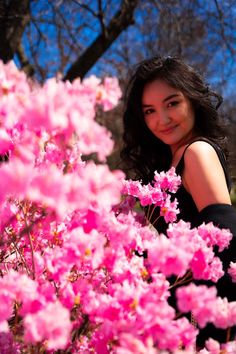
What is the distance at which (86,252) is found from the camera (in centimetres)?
104

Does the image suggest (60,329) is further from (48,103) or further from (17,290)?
(48,103)

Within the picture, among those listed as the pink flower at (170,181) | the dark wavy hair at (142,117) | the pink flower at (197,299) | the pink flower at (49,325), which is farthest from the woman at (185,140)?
the pink flower at (49,325)

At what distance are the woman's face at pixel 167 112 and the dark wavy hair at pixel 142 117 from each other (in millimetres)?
63

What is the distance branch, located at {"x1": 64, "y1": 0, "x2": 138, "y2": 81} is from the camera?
5902mm

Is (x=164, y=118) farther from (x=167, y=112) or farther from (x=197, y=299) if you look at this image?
(x=197, y=299)

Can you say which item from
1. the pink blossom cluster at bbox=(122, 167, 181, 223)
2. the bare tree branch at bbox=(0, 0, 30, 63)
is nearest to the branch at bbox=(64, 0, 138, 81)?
the bare tree branch at bbox=(0, 0, 30, 63)

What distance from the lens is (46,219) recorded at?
1062 millimetres

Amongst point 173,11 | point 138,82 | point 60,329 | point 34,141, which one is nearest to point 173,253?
point 60,329

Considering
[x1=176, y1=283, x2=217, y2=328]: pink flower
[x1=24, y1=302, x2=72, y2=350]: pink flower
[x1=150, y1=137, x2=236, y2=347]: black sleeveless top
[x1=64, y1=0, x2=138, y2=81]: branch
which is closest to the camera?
[x1=24, y1=302, x2=72, y2=350]: pink flower

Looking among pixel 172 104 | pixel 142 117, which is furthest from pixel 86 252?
pixel 142 117

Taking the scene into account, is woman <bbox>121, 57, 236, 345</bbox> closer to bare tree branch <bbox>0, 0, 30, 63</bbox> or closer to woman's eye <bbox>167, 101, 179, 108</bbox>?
woman's eye <bbox>167, 101, 179, 108</bbox>

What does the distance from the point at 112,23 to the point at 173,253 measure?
562 centimetres

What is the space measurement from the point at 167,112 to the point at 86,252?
4.46 feet

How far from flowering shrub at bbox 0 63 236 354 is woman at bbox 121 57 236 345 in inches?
22.1
